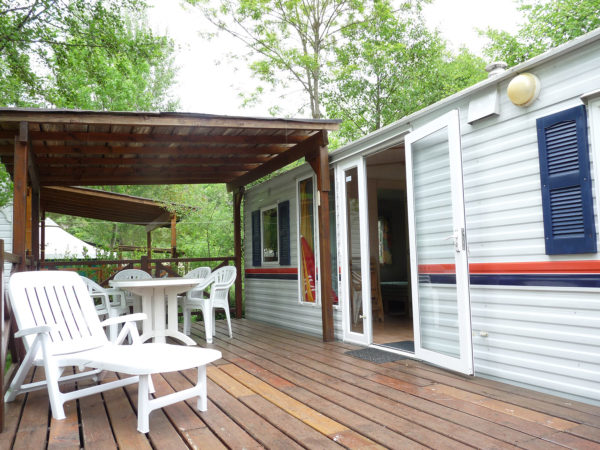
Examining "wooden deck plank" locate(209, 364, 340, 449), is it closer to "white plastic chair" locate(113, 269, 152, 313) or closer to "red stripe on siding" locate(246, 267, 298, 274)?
"red stripe on siding" locate(246, 267, 298, 274)

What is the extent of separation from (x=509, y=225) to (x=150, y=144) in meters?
4.15

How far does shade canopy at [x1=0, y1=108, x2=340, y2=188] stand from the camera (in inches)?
186

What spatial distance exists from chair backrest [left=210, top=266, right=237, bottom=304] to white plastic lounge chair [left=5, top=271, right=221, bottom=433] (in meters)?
2.29

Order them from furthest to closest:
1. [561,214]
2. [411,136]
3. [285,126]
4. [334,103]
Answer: [334,103] < [285,126] < [411,136] < [561,214]

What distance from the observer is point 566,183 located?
9.87 ft

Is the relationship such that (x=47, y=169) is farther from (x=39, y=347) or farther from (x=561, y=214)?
(x=561, y=214)

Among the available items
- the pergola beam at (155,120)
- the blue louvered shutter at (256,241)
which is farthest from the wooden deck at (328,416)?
the blue louvered shutter at (256,241)

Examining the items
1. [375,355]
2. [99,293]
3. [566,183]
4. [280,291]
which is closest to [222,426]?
[375,355]

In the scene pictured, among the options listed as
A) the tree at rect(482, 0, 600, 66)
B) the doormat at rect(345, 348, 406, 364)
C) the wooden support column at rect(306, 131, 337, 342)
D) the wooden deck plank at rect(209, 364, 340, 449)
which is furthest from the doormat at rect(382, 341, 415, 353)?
the tree at rect(482, 0, 600, 66)

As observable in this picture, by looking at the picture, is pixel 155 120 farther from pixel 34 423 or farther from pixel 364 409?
pixel 364 409

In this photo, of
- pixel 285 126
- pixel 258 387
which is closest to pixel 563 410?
pixel 258 387

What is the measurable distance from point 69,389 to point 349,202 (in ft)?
10.8

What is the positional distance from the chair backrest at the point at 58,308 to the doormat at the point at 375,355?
7.42ft

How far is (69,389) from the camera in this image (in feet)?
12.0
